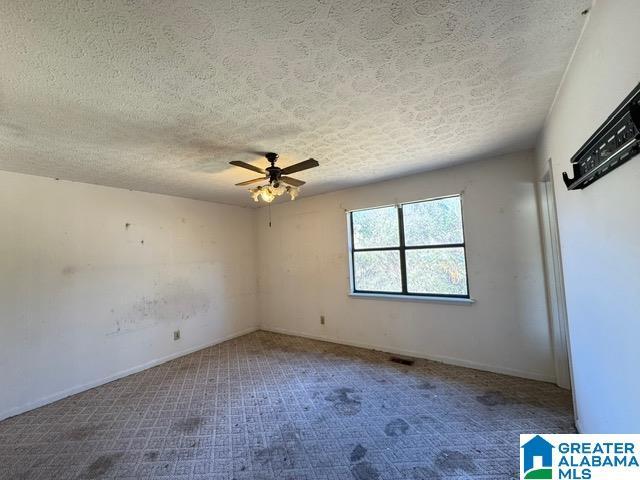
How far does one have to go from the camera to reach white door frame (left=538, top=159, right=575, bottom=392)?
2518 mm

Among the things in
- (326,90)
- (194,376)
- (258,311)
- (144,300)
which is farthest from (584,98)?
(258,311)

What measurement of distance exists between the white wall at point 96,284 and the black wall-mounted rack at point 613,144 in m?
4.46

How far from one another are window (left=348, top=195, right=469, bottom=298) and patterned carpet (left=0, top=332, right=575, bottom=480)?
1028 millimetres

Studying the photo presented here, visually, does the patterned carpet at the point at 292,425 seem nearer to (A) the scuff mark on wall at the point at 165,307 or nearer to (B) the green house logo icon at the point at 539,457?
(B) the green house logo icon at the point at 539,457

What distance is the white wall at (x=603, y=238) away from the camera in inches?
38.6

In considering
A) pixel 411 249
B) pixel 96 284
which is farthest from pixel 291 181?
pixel 96 284

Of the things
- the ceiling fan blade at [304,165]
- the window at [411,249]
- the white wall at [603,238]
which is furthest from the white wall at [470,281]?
the ceiling fan blade at [304,165]

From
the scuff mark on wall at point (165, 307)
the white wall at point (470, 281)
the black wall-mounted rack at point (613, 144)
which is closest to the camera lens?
the black wall-mounted rack at point (613, 144)

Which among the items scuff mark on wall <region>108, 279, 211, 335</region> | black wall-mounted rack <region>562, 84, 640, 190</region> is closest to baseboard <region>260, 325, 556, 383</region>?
scuff mark on wall <region>108, 279, 211, 335</region>

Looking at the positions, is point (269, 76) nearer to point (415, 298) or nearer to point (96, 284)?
point (415, 298)

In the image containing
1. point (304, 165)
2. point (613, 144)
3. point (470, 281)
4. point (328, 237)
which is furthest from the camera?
point (328, 237)

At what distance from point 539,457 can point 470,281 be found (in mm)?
1911

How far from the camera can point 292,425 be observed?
2.21 metres

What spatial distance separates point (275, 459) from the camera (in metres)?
1.84
